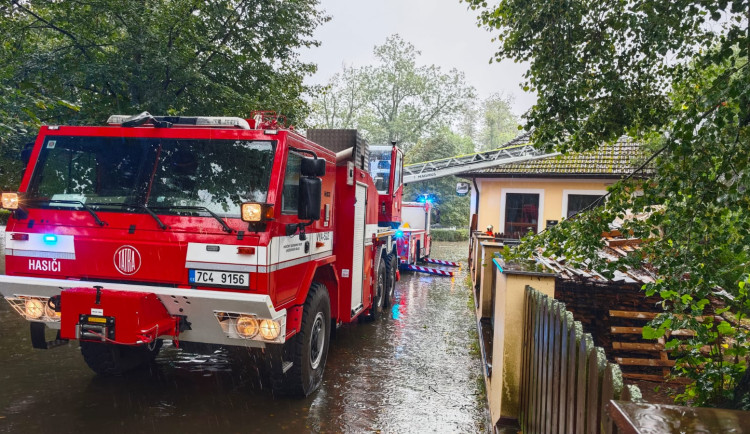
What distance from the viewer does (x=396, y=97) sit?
1801 inches

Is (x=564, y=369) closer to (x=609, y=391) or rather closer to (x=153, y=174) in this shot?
(x=609, y=391)

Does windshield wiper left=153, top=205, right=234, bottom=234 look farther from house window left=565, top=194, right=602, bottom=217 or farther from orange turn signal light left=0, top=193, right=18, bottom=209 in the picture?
house window left=565, top=194, right=602, bottom=217

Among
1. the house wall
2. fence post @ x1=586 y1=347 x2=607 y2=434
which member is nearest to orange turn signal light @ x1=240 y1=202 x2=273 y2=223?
fence post @ x1=586 y1=347 x2=607 y2=434

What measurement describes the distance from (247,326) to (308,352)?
99 cm

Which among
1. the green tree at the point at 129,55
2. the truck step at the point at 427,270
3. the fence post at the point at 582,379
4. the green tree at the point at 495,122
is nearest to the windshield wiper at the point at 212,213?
the fence post at the point at 582,379

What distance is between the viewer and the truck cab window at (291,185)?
179 inches

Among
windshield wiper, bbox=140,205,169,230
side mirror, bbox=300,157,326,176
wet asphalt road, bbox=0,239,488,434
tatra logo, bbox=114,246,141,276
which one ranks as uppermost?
side mirror, bbox=300,157,326,176

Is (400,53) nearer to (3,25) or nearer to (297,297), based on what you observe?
(3,25)

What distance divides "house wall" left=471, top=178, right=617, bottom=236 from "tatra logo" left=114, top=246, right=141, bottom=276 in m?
15.2

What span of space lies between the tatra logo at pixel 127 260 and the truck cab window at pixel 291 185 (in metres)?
1.30

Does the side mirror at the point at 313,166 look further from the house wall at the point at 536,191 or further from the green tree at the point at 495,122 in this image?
the green tree at the point at 495,122

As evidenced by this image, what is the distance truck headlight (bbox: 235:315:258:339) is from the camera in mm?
4223

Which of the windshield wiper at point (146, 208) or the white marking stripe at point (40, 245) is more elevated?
the windshield wiper at point (146, 208)

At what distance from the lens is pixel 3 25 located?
9.27m
